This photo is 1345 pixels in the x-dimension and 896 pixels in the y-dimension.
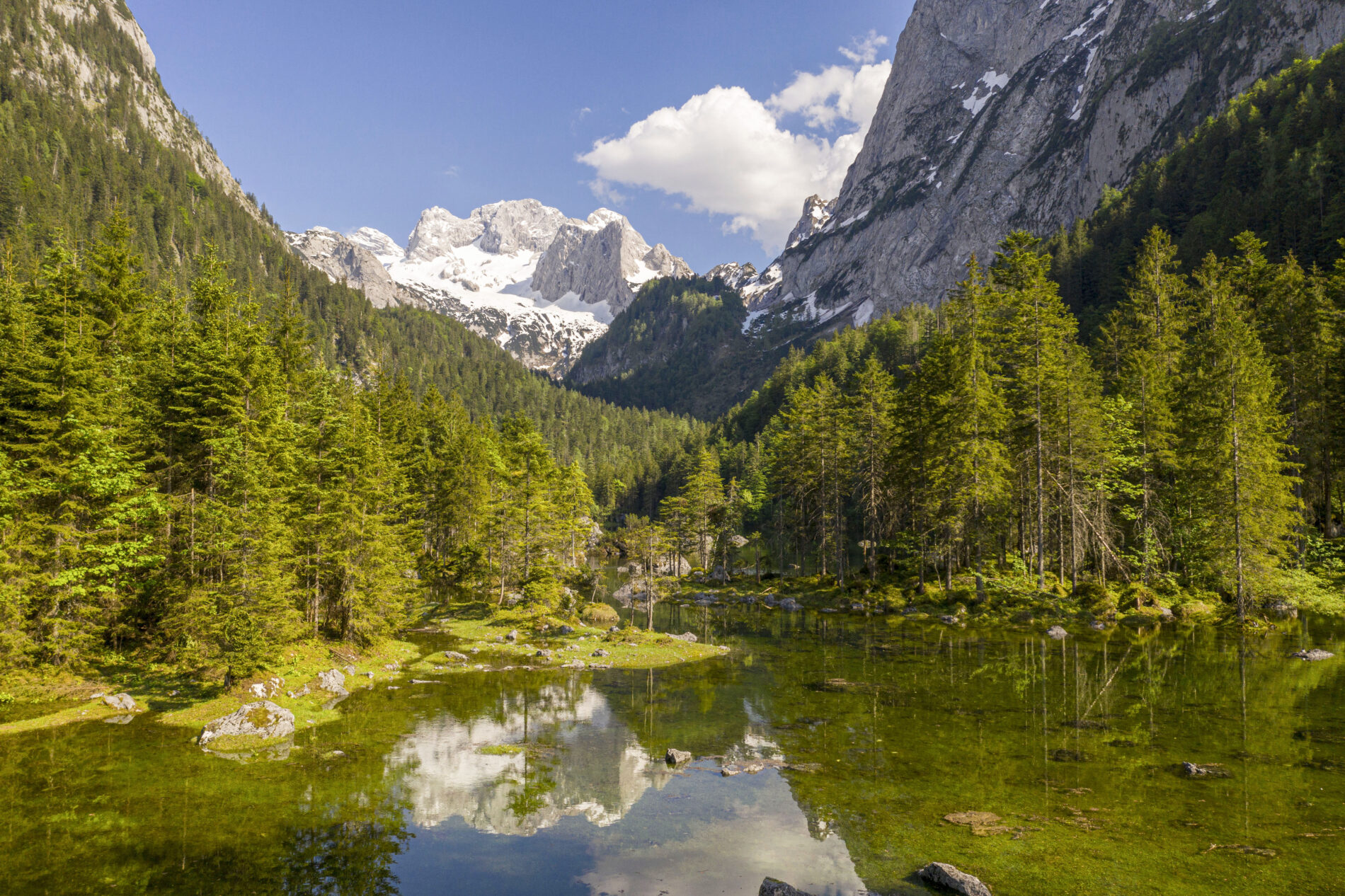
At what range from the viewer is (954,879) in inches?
482

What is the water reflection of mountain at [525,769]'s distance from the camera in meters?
16.9

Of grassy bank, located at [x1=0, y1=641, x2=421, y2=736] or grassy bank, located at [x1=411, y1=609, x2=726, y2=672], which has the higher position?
grassy bank, located at [x1=0, y1=641, x2=421, y2=736]

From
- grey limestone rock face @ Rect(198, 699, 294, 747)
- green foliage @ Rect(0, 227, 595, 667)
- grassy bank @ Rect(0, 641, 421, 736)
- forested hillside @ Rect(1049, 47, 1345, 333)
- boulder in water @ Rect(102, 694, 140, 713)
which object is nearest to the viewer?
grey limestone rock face @ Rect(198, 699, 294, 747)

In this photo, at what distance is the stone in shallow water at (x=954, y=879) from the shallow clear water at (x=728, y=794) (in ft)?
1.23

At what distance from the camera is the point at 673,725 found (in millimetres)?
24344

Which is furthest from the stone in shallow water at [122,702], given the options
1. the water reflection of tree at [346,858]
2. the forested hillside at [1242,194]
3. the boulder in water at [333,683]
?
the forested hillside at [1242,194]

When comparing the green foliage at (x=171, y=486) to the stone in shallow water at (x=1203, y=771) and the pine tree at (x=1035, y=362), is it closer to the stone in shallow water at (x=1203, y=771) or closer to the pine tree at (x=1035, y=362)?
the stone in shallow water at (x=1203, y=771)

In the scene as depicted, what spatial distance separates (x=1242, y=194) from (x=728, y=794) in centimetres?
11948

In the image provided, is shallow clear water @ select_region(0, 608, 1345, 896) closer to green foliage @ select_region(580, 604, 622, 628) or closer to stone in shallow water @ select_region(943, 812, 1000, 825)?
stone in shallow water @ select_region(943, 812, 1000, 825)

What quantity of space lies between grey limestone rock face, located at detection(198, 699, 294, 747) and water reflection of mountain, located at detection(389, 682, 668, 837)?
4.44 metres

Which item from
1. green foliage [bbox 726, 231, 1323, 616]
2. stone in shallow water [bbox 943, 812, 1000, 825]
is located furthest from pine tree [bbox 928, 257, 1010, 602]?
stone in shallow water [bbox 943, 812, 1000, 825]

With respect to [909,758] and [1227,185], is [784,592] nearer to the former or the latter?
[909,758]

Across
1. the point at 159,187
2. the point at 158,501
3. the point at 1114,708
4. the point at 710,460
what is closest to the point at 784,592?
the point at 710,460

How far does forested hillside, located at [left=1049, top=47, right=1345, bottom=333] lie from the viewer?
262ft
